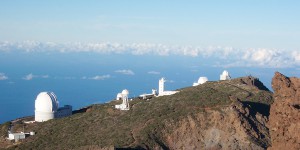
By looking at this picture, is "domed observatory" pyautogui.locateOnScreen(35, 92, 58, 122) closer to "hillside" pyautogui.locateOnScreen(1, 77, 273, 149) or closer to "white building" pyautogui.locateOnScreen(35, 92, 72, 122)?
"white building" pyautogui.locateOnScreen(35, 92, 72, 122)

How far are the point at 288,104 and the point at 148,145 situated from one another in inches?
857

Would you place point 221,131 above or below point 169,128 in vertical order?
below

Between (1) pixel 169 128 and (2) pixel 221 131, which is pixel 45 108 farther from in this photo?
(2) pixel 221 131

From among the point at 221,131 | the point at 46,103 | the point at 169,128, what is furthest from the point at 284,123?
the point at 46,103

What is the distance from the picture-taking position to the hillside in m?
49.1

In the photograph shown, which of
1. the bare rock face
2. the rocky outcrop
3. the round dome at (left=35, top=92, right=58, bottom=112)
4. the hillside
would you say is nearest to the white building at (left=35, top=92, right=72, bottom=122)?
the round dome at (left=35, top=92, right=58, bottom=112)

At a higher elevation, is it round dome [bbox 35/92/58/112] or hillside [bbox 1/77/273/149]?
round dome [bbox 35/92/58/112]

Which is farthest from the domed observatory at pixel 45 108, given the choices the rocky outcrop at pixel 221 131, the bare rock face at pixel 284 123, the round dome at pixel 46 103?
the bare rock face at pixel 284 123

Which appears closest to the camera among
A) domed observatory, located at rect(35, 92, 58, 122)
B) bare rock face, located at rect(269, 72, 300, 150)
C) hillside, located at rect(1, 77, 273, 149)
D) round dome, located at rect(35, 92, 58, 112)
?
bare rock face, located at rect(269, 72, 300, 150)

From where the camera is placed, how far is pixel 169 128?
2015 inches

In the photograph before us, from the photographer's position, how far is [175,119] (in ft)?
172

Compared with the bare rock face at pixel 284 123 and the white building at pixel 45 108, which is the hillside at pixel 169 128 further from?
the bare rock face at pixel 284 123

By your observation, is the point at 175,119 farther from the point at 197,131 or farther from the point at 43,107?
the point at 43,107

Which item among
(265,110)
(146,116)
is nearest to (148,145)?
(146,116)
